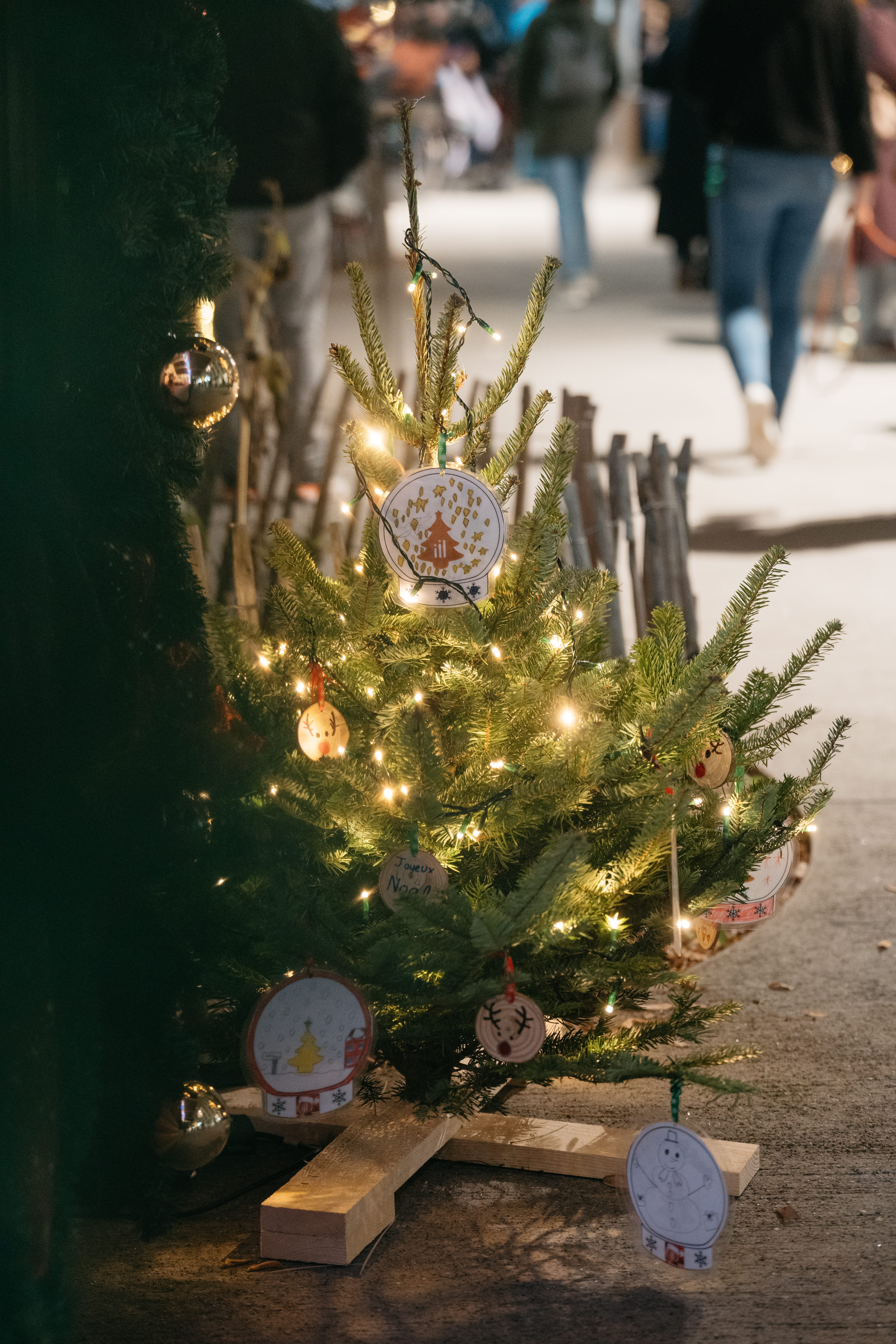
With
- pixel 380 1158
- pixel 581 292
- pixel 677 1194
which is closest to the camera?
pixel 677 1194

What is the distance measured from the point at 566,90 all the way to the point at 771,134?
17.5 feet

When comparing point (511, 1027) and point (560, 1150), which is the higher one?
point (511, 1027)

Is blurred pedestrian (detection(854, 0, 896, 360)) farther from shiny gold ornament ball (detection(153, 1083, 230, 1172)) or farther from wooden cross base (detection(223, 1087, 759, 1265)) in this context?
shiny gold ornament ball (detection(153, 1083, 230, 1172))

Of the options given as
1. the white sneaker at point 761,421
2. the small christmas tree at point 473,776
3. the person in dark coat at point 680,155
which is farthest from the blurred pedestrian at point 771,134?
the small christmas tree at point 473,776

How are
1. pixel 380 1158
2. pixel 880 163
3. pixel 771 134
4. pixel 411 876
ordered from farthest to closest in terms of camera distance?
pixel 880 163 < pixel 771 134 < pixel 380 1158 < pixel 411 876

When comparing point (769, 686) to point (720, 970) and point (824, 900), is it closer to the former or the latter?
point (720, 970)

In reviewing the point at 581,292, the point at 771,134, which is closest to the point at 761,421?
the point at 771,134

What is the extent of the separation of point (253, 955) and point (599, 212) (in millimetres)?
18365

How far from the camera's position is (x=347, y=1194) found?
7.50 ft

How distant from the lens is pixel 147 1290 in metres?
2.23

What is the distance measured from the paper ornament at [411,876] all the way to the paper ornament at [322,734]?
0.67 feet

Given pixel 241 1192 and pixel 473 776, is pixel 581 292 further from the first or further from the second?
pixel 241 1192

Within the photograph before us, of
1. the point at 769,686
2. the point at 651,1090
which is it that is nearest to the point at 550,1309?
the point at 651,1090

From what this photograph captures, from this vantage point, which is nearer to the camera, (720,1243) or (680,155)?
(720,1243)
